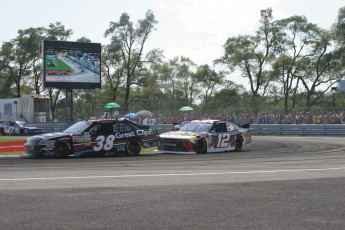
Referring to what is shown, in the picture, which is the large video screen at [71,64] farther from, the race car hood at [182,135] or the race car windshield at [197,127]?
the race car hood at [182,135]

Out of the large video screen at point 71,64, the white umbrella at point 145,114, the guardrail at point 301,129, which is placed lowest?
the guardrail at point 301,129

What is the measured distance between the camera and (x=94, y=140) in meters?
18.2

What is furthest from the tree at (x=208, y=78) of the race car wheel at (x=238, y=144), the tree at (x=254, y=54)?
the race car wheel at (x=238, y=144)

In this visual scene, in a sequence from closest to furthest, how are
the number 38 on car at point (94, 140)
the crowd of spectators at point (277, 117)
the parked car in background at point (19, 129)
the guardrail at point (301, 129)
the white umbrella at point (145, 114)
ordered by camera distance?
1. the number 38 on car at point (94, 140)
2. the guardrail at point (301, 129)
3. the crowd of spectators at point (277, 117)
4. the parked car in background at point (19, 129)
5. the white umbrella at point (145, 114)

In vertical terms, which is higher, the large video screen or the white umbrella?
the large video screen

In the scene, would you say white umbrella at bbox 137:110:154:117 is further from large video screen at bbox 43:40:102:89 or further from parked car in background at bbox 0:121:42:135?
parked car in background at bbox 0:121:42:135

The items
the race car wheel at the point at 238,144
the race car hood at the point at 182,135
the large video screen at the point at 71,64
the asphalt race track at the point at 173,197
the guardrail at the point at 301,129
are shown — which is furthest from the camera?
the large video screen at the point at 71,64

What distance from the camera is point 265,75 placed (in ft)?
190

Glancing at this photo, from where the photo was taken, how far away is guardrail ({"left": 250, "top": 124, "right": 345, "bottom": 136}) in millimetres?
33906

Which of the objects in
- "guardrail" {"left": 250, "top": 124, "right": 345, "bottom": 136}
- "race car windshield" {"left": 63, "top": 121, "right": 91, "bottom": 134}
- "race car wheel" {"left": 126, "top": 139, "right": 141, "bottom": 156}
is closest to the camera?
"race car windshield" {"left": 63, "top": 121, "right": 91, "bottom": 134}

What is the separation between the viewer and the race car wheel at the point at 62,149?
1753 centimetres

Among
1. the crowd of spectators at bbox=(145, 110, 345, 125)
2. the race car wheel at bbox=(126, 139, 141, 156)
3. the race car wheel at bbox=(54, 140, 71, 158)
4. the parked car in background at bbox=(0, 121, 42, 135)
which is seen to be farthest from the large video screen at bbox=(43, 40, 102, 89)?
the race car wheel at bbox=(54, 140, 71, 158)

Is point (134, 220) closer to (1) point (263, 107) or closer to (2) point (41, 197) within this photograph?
(2) point (41, 197)

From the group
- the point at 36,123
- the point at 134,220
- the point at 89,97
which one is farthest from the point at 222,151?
the point at 89,97
